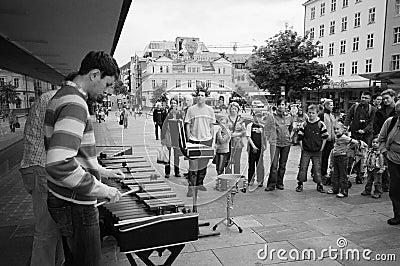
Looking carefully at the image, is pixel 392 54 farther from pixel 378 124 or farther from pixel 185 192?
pixel 185 192

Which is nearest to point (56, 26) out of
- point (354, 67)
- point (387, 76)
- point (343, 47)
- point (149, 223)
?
point (149, 223)

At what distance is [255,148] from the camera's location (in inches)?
238

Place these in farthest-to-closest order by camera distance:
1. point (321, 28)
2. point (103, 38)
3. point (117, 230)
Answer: point (321, 28) < point (103, 38) < point (117, 230)

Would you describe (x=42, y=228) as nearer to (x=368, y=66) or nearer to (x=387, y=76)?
(x=387, y=76)

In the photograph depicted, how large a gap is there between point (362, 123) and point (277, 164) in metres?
2.06

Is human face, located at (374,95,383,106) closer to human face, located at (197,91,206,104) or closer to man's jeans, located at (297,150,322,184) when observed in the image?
man's jeans, located at (297,150,322,184)

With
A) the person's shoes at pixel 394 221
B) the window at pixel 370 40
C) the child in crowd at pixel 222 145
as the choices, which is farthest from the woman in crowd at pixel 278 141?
the window at pixel 370 40

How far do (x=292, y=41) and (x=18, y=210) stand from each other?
20.9m

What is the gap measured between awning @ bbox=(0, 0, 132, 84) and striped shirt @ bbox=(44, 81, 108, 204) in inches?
106

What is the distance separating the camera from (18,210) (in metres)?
4.84

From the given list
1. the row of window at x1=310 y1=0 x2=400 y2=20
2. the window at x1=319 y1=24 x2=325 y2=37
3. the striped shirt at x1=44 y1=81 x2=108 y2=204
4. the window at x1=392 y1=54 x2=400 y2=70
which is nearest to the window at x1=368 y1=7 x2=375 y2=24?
the row of window at x1=310 y1=0 x2=400 y2=20

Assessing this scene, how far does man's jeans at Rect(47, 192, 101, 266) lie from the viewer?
78.3 inches

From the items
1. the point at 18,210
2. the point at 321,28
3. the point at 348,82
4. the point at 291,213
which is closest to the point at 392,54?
the point at 348,82

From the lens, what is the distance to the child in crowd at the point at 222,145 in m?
5.12
